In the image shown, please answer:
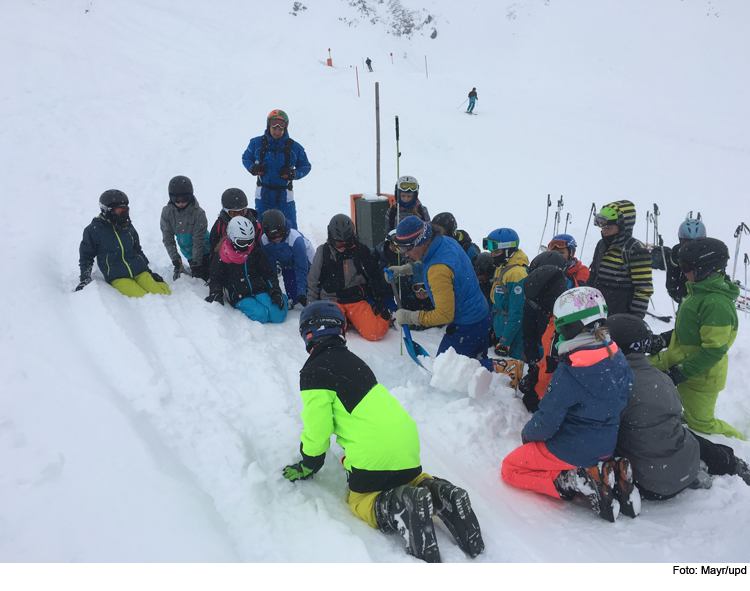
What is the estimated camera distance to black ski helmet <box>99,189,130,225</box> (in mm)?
4777

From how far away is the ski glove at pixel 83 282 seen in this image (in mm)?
4602

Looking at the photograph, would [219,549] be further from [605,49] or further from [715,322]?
[605,49]

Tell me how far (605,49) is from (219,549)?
112 ft

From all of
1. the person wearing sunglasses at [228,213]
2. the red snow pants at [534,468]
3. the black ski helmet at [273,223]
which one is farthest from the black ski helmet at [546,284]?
the person wearing sunglasses at [228,213]

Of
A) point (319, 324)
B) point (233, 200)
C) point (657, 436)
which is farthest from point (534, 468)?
point (233, 200)

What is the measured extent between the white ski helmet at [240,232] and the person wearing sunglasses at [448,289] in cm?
184

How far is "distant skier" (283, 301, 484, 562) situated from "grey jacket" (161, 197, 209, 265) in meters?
3.48

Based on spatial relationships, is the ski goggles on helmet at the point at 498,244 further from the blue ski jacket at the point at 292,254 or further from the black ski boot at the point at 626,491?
the black ski boot at the point at 626,491

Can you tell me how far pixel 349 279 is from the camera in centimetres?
515

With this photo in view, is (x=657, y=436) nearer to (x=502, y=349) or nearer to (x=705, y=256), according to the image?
(x=705, y=256)

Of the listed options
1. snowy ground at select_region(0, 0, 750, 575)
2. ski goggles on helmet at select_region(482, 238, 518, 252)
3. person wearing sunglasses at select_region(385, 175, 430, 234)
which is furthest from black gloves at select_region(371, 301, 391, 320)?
ski goggles on helmet at select_region(482, 238, 518, 252)

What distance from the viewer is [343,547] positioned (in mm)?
2379

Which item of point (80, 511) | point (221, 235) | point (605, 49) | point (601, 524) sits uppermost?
point (605, 49)

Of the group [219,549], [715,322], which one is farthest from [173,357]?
[715,322]
